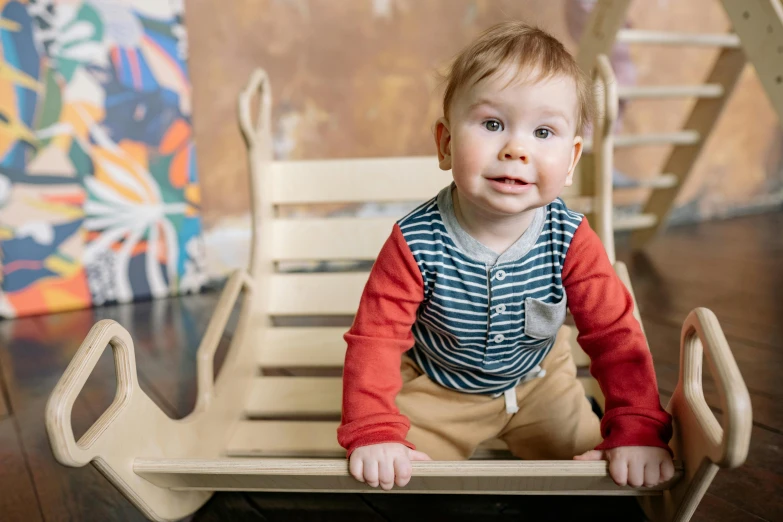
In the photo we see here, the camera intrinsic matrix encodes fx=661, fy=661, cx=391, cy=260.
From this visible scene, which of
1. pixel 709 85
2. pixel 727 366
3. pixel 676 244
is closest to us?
pixel 727 366

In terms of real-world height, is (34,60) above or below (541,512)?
above

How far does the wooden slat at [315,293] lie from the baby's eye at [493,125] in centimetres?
55

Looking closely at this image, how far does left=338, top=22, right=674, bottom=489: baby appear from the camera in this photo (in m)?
0.66

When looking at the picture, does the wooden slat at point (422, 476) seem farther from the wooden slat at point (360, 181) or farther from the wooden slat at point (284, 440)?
the wooden slat at point (360, 181)

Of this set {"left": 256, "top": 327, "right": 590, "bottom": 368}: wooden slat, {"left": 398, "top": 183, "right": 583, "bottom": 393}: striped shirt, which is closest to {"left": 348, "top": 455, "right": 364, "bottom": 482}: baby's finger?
{"left": 398, "top": 183, "right": 583, "bottom": 393}: striped shirt

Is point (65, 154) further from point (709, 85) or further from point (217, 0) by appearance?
point (709, 85)

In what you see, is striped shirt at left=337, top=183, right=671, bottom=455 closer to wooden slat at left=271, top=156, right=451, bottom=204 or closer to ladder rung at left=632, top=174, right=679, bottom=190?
wooden slat at left=271, top=156, right=451, bottom=204

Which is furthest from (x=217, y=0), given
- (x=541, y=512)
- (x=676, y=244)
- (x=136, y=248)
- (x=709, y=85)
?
(x=676, y=244)

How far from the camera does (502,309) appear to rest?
30.2 inches

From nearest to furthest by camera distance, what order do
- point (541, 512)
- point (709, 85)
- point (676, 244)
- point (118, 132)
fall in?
point (541, 512) < point (118, 132) < point (709, 85) < point (676, 244)

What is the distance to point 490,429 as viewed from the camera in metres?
0.89

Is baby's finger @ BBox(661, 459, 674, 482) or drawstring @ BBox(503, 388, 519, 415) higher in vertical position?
baby's finger @ BBox(661, 459, 674, 482)

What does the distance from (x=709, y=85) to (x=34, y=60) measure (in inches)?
72.8

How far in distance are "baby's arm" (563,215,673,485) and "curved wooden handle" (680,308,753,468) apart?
42mm
